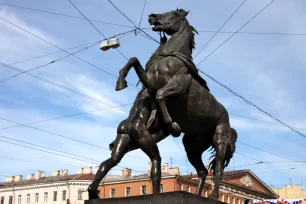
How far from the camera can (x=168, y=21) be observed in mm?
8156

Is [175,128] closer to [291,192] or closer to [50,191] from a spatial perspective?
[50,191]

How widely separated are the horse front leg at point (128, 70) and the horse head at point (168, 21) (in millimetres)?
897

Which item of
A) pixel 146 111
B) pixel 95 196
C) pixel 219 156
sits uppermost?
pixel 146 111

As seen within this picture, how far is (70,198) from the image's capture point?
61906 millimetres

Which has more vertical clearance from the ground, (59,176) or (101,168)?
(59,176)

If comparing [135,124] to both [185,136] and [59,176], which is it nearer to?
[185,136]

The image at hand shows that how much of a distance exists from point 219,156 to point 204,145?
367mm

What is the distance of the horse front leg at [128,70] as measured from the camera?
7219 millimetres

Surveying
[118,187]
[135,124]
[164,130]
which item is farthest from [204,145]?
[118,187]

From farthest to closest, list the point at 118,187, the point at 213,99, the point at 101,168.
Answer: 1. the point at 118,187
2. the point at 213,99
3. the point at 101,168

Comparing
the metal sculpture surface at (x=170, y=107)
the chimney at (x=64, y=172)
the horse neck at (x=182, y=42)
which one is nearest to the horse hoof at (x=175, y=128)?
the metal sculpture surface at (x=170, y=107)

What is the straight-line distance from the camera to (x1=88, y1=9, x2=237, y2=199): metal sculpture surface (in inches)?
292

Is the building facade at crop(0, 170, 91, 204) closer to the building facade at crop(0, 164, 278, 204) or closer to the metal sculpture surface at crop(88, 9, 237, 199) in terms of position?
the building facade at crop(0, 164, 278, 204)

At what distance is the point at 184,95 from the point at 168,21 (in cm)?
134
